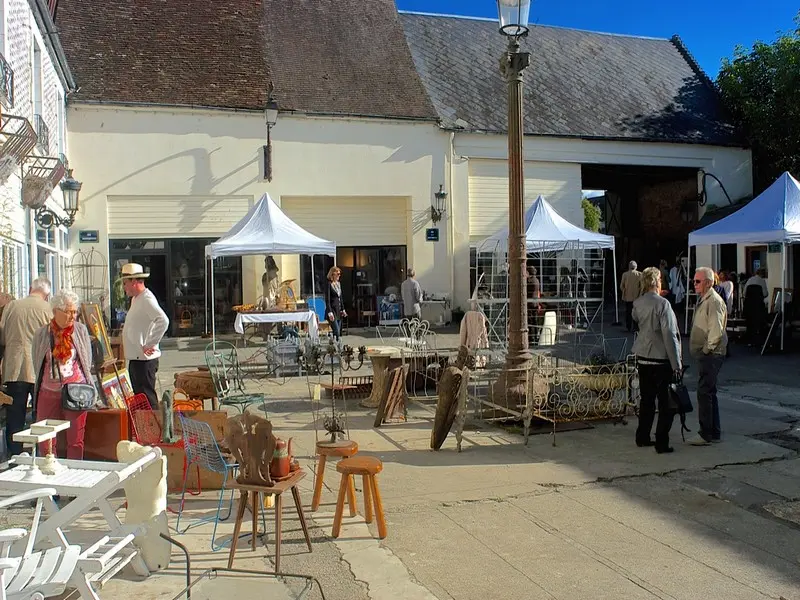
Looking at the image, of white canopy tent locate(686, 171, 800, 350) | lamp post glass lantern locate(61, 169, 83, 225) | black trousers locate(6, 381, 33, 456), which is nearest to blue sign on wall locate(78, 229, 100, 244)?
lamp post glass lantern locate(61, 169, 83, 225)

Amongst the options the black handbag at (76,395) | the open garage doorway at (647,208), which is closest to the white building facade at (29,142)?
the black handbag at (76,395)

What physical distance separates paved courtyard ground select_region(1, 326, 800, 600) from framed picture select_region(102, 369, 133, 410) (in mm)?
1321

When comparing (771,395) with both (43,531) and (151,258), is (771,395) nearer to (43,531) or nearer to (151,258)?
(43,531)

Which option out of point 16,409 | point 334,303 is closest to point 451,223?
point 334,303

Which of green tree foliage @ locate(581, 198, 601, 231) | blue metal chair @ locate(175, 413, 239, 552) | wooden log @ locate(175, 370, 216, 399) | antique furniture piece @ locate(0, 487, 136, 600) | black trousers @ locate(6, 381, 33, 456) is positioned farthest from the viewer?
green tree foliage @ locate(581, 198, 601, 231)

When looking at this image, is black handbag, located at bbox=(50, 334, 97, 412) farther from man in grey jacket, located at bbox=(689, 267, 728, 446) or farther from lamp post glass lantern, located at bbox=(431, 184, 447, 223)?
lamp post glass lantern, located at bbox=(431, 184, 447, 223)

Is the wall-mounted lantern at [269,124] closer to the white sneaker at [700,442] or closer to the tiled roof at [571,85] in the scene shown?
the tiled roof at [571,85]

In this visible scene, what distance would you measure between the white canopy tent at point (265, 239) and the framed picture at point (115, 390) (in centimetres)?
570

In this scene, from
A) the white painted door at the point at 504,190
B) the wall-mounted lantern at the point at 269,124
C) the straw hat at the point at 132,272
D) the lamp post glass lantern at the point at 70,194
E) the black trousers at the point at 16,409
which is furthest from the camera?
the white painted door at the point at 504,190

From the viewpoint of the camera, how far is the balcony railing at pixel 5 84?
776 cm

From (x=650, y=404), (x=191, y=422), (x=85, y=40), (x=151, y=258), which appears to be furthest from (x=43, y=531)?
(x=85, y=40)

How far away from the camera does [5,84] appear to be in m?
7.96

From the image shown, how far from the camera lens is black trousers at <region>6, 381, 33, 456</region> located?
629 cm

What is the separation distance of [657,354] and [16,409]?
19.0 feet
